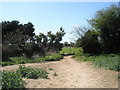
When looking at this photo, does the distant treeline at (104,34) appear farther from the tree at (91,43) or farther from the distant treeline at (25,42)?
the distant treeline at (25,42)

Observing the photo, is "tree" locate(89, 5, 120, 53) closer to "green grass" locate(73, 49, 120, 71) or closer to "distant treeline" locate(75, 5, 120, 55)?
"distant treeline" locate(75, 5, 120, 55)

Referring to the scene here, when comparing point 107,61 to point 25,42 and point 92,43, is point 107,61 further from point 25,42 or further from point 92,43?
point 25,42

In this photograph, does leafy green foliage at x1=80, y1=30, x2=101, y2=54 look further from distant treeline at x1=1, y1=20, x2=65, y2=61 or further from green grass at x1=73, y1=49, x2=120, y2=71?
green grass at x1=73, y1=49, x2=120, y2=71

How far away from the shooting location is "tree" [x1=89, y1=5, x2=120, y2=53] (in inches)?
768

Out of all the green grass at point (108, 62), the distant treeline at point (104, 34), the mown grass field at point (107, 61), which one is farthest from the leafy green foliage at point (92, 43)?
the green grass at point (108, 62)

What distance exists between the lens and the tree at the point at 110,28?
1951cm

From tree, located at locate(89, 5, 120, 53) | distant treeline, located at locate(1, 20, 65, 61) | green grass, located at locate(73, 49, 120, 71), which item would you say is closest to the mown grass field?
green grass, located at locate(73, 49, 120, 71)

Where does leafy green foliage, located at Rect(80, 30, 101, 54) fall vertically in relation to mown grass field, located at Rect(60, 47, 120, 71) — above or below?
above

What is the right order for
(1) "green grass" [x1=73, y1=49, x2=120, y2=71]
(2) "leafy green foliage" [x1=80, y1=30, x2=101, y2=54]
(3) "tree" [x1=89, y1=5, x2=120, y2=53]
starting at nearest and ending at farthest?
(1) "green grass" [x1=73, y1=49, x2=120, y2=71] → (3) "tree" [x1=89, y1=5, x2=120, y2=53] → (2) "leafy green foliage" [x1=80, y1=30, x2=101, y2=54]

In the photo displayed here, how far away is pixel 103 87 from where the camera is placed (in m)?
6.08

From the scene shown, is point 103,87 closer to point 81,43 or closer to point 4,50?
point 4,50

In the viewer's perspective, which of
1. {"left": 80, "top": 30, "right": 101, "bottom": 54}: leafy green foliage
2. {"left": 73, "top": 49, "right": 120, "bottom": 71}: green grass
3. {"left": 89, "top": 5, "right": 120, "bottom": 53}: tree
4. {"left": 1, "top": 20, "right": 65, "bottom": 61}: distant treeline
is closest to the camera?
{"left": 73, "top": 49, "right": 120, "bottom": 71}: green grass

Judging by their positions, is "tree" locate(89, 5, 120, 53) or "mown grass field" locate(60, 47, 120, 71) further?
"tree" locate(89, 5, 120, 53)

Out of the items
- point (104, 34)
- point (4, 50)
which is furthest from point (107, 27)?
point (4, 50)
